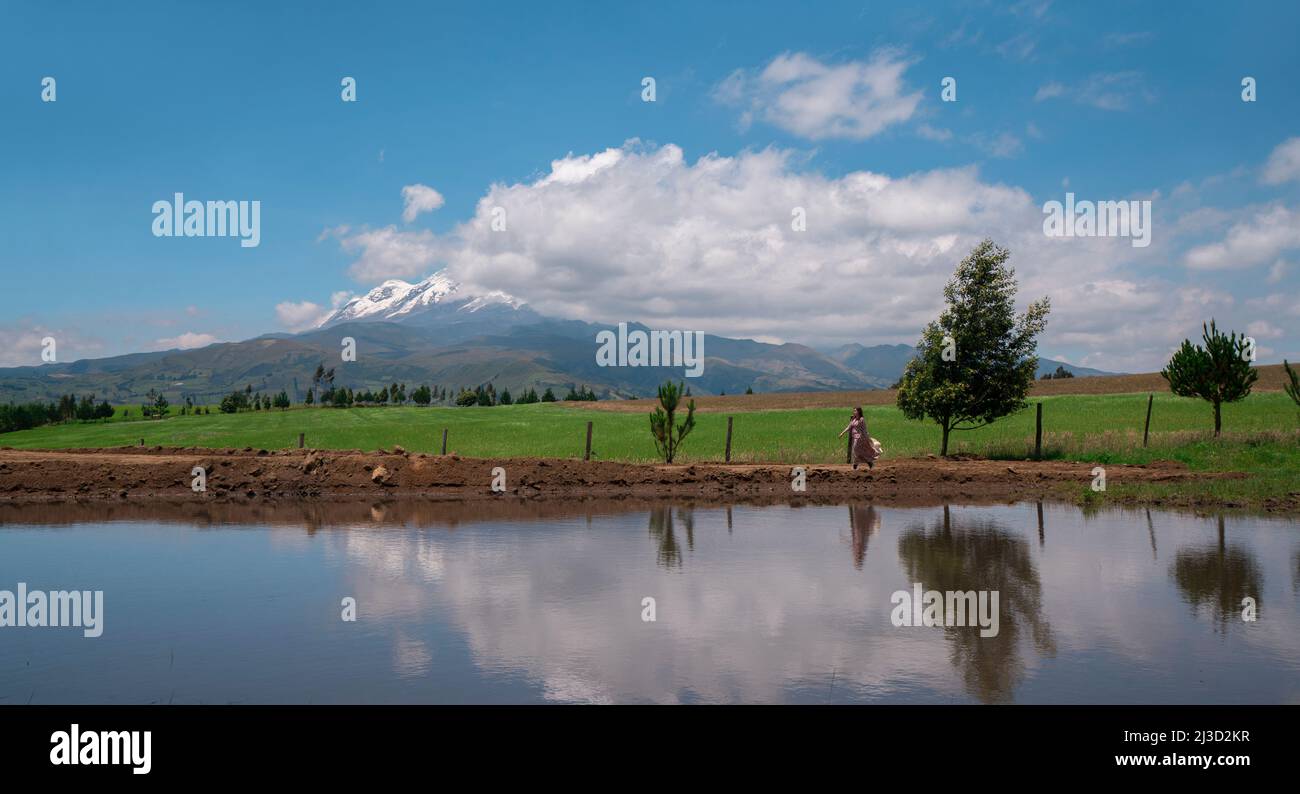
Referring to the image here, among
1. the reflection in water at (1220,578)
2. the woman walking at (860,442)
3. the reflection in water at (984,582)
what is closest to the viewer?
the reflection in water at (984,582)

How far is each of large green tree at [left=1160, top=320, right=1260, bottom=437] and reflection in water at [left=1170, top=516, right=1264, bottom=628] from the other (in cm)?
2229

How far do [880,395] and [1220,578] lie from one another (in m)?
81.8

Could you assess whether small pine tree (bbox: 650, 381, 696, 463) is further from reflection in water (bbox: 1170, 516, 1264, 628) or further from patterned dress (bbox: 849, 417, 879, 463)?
reflection in water (bbox: 1170, 516, 1264, 628)

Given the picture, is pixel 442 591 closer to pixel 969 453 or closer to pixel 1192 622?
pixel 1192 622

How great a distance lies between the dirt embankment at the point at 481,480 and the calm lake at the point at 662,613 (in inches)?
248

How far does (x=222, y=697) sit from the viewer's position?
25.8ft

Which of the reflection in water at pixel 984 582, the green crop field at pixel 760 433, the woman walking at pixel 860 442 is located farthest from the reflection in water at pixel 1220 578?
the green crop field at pixel 760 433

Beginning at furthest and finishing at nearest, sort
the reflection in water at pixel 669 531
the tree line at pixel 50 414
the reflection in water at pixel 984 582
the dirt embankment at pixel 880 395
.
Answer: the tree line at pixel 50 414
the dirt embankment at pixel 880 395
the reflection in water at pixel 669 531
the reflection in water at pixel 984 582

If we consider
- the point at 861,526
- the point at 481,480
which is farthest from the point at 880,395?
the point at 861,526

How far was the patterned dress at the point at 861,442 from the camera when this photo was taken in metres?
28.2

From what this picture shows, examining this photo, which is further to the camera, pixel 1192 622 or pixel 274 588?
pixel 274 588

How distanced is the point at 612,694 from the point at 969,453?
1141 inches

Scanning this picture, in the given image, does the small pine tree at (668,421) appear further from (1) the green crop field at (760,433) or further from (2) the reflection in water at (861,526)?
(2) the reflection in water at (861,526)
